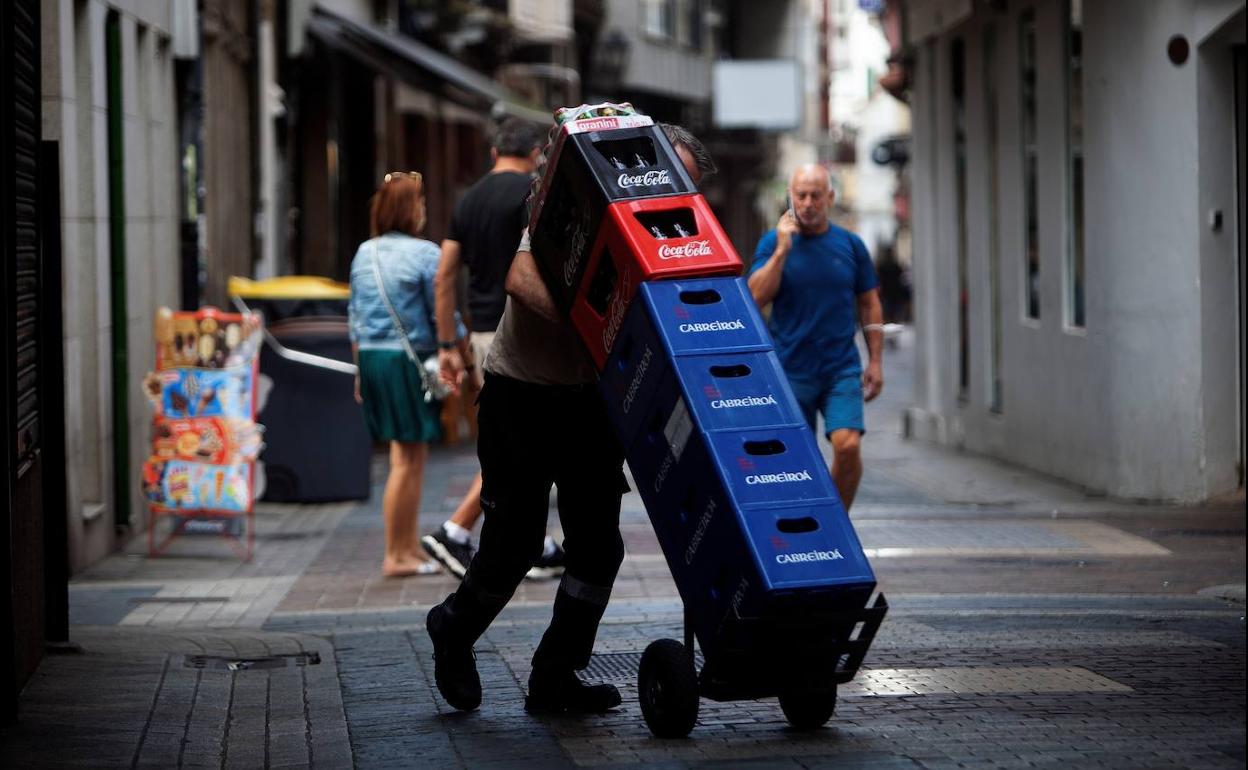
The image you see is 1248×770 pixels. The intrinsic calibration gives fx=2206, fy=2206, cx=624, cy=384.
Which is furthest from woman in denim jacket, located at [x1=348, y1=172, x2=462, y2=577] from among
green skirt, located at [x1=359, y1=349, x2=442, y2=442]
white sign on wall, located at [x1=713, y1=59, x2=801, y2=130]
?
white sign on wall, located at [x1=713, y1=59, x2=801, y2=130]

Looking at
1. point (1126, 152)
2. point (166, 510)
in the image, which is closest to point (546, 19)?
point (1126, 152)

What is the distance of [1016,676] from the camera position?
6.98 m

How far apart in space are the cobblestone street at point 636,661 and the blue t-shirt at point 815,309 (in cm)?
104

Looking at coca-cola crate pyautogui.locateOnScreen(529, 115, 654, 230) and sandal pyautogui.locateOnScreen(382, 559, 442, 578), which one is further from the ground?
coca-cola crate pyautogui.locateOnScreen(529, 115, 654, 230)

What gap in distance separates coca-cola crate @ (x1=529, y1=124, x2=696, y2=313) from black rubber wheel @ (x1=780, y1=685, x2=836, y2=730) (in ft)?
4.15

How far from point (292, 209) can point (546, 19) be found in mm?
16022

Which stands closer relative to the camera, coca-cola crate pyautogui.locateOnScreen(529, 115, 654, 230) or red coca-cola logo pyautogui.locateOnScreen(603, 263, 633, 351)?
red coca-cola logo pyautogui.locateOnScreen(603, 263, 633, 351)

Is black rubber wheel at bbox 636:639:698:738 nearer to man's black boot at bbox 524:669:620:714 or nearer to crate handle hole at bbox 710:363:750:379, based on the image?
man's black boot at bbox 524:669:620:714

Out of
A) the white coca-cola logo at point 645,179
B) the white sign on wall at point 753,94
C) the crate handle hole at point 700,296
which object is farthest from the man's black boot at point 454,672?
the white sign on wall at point 753,94

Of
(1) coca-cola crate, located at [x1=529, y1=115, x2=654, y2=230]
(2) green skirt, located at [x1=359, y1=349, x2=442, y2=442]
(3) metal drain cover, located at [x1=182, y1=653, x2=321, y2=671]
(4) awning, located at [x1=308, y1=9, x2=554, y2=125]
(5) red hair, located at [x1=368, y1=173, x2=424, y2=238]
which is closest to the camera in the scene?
(1) coca-cola crate, located at [x1=529, y1=115, x2=654, y2=230]

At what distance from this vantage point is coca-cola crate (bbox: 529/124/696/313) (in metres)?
6.01

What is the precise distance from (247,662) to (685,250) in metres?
2.77

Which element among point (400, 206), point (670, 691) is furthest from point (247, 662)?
point (400, 206)

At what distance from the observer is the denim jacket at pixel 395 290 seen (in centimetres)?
1035
